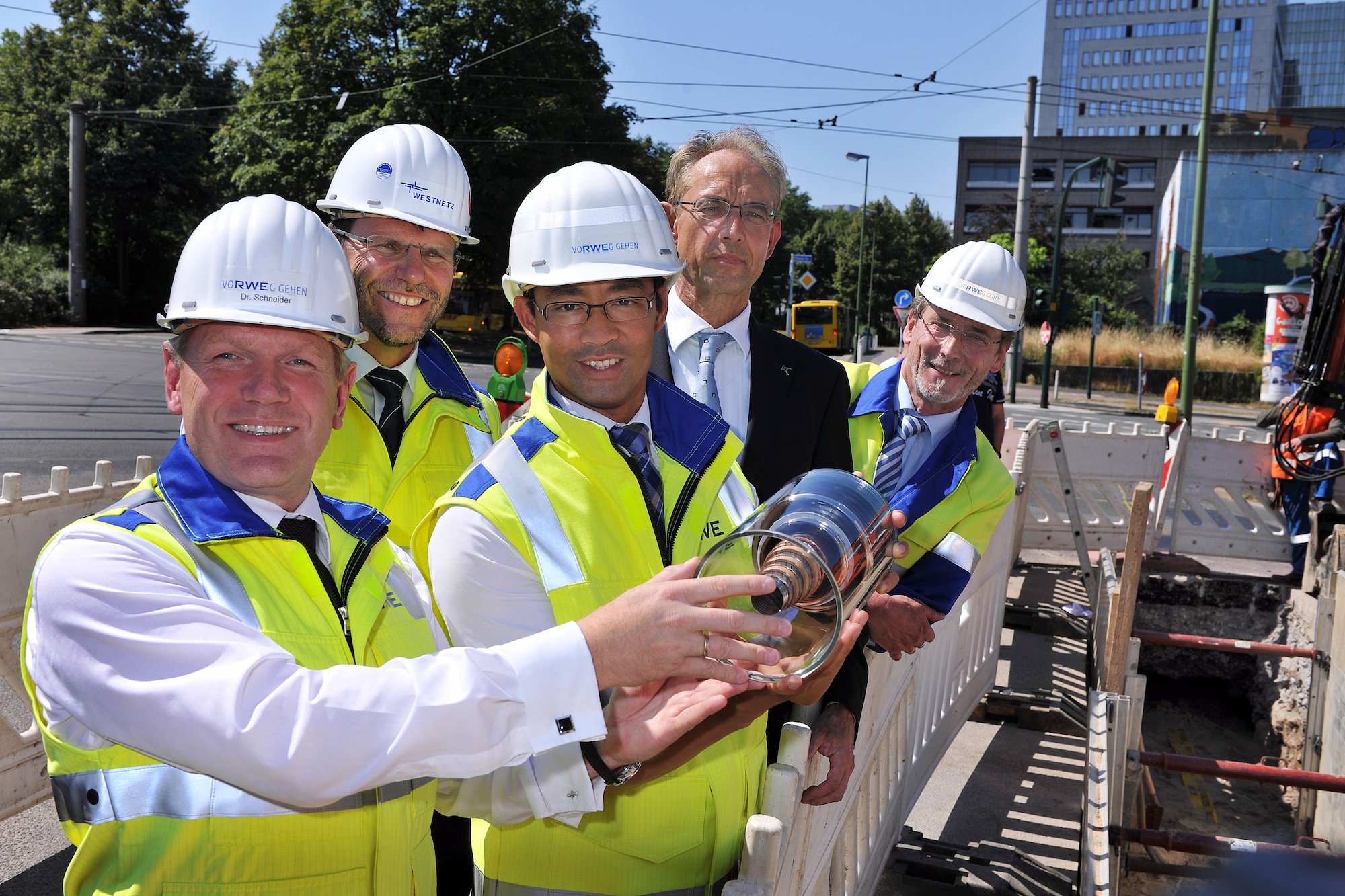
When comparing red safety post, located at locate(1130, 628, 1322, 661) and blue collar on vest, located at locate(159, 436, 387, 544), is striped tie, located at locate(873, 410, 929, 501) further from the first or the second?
red safety post, located at locate(1130, 628, 1322, 661)

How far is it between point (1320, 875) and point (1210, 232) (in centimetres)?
5567

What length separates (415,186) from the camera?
10.2ft

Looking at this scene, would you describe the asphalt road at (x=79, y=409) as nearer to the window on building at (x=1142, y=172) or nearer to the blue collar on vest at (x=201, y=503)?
the blue collar on vest at (x=201, y=503)

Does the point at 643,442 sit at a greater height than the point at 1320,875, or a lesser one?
greater

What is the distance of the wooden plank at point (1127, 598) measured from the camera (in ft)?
14.8

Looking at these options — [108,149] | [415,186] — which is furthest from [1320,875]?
[108,149]

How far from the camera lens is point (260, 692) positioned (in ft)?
4.15

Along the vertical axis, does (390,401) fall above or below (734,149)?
below

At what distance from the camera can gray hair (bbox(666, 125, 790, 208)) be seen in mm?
3252

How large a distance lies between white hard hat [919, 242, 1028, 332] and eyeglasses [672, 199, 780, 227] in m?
0.78

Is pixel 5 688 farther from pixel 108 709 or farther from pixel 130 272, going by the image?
pixel 130 272

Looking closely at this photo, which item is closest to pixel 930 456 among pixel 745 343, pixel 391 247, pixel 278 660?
pixel 745 343

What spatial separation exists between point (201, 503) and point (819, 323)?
148ft

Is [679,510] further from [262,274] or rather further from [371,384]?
[371,384]
